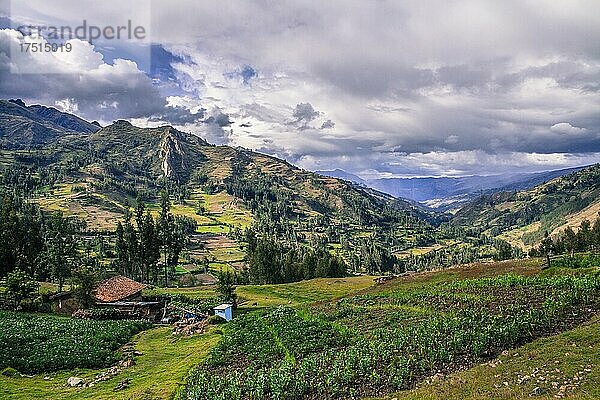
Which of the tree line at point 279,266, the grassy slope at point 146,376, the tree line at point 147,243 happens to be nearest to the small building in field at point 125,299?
the grassy slope at point 146,376

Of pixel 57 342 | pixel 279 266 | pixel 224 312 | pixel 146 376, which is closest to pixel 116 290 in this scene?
pixel 224 312

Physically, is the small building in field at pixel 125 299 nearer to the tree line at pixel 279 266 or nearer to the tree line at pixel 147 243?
the tree line at pixel 147 243

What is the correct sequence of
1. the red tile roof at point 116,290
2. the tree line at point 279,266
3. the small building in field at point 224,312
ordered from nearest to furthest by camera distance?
the small building in field at point 224,312
the red tile roof at point 116,290
the tree line at point 279,266

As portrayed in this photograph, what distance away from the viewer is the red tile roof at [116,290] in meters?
75.2

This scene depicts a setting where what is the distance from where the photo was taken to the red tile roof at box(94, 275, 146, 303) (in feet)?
247

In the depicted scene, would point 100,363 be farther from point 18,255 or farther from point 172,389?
point 18,255

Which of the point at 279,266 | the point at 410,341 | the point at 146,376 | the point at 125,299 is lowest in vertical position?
the point at 279,266

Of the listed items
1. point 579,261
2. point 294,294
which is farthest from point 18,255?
point 579,261

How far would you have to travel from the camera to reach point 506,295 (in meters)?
45.4

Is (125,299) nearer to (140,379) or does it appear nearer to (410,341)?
(140,379)

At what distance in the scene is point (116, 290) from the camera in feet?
255

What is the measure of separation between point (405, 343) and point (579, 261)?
37.1 metres

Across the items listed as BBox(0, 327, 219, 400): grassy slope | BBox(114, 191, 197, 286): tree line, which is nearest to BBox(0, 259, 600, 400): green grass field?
BBox(0, 327, 219, 400): grassy slope

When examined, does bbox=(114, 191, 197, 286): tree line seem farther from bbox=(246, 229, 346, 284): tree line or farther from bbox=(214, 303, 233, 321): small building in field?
bbox=(214, 303, 233, 321): small building in field
